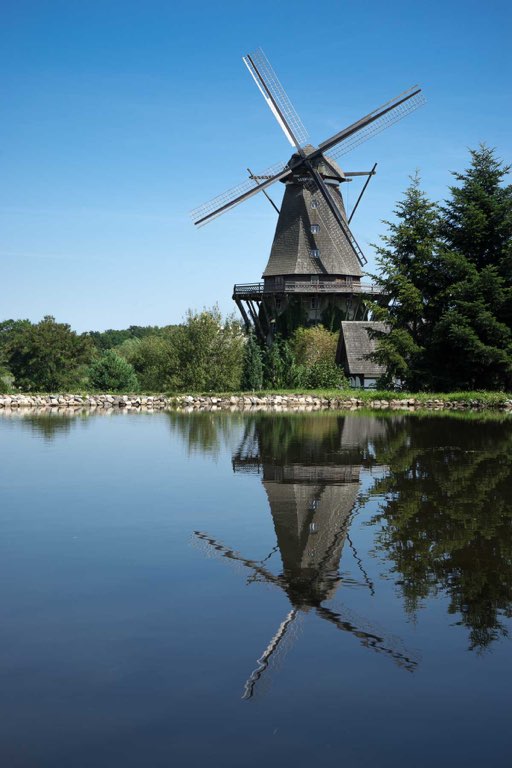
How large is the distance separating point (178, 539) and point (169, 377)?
150ft

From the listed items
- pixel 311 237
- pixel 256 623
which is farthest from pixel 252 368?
pixel 256 623

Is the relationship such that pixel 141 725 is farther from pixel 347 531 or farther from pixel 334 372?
pixel 334 372

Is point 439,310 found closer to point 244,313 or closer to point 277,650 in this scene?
point 244,313

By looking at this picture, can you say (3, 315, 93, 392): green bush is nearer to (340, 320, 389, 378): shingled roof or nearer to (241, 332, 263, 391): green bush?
(241, 332, 263, 391): green bush

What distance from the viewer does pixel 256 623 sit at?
5.68 meters

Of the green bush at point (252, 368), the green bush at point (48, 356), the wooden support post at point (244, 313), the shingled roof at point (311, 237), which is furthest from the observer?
the green bush at point (48, 356)

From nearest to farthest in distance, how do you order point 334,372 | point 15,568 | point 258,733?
point 258,733, point 15,568, point 334,372

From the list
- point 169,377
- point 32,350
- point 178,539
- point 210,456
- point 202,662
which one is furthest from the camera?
point 32,350

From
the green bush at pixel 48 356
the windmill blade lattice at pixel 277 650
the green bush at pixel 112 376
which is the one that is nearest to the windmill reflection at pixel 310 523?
the windmill blade lattice at pixel 277 650

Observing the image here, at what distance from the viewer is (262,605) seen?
6.11 m

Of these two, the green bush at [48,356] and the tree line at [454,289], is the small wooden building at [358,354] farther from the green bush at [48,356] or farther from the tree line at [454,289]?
the green bush at [48,356]

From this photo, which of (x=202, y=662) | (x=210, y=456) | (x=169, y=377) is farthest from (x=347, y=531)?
(x=169, y=377)

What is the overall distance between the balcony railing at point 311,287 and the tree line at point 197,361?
246 centimetres

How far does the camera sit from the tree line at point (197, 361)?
2000 inches
